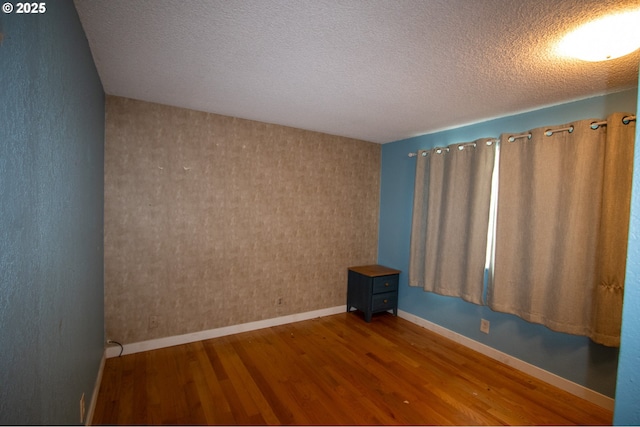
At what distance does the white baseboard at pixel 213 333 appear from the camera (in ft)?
8.25

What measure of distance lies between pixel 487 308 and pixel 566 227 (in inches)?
41.7

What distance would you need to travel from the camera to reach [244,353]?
2.60m

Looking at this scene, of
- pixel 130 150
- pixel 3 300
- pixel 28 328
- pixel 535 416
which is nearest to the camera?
pixel 3 300

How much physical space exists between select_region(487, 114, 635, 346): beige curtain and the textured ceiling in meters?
0.39

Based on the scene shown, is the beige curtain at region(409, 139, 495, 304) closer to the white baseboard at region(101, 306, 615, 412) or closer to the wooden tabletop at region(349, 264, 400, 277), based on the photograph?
the wooden tabletop at region(349, 264, 400, 277)

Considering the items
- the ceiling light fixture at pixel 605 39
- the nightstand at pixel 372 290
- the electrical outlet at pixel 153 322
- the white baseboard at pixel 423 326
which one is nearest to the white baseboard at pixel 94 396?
the white baseboard at pixel 423 326

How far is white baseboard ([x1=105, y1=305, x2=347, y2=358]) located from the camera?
2514 mm

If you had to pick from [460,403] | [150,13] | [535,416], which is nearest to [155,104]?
[150,13]

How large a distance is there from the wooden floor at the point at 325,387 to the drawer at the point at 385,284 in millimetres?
682

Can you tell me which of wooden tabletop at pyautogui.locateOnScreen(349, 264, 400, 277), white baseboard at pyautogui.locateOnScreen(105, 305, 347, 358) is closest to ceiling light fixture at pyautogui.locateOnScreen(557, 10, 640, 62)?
wooden tabletop at pyautogui.locateOnScreen(349, 264, 400, 277)

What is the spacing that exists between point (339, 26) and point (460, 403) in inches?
102

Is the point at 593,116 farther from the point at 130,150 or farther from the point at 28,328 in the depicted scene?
the point at 130,150

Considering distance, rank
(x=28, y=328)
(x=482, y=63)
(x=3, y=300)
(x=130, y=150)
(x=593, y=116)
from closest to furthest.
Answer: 1. (x=3, y=300)
2. (x=28, y=328)
3. (x=482, y=63)
4. (x=593, y=116)
5. (x=130, y=150)

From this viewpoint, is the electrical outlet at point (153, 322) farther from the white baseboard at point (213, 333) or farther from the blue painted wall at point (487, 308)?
the blue painted wall at point (487, 308)
